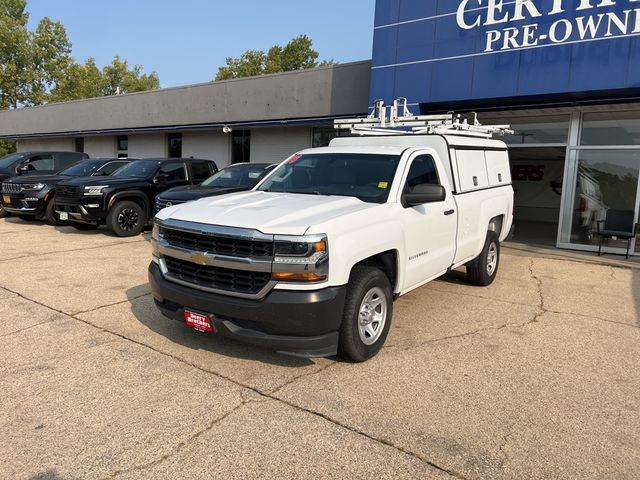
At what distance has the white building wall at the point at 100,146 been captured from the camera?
2539 centimetres

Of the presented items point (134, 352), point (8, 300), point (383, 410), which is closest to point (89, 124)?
point (8, 300)

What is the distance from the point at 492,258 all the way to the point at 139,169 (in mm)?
8367

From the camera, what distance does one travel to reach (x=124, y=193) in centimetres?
1060

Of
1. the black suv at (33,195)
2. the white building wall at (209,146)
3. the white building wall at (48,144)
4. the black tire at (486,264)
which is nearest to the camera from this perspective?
the black tire at (486,264)

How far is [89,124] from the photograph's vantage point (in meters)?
24.6

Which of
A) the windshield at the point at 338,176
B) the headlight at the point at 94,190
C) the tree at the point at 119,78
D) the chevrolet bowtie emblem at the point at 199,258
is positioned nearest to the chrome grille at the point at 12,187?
the headlight at the point at 94,190

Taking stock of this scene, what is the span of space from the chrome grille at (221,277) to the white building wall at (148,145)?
63.7ft

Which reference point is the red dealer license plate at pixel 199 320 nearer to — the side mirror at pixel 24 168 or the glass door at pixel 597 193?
the glass door at pixel 597 193

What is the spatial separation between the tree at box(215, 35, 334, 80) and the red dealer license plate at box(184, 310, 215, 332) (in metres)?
54.3

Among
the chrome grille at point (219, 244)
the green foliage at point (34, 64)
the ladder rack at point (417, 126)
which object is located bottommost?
the chrome grille at point (219, 244)

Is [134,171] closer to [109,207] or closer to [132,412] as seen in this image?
[109,207]

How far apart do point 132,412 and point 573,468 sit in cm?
280

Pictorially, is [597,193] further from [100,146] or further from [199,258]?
[100,146]

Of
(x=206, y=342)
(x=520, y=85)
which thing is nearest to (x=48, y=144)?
(x=520, y=85)
